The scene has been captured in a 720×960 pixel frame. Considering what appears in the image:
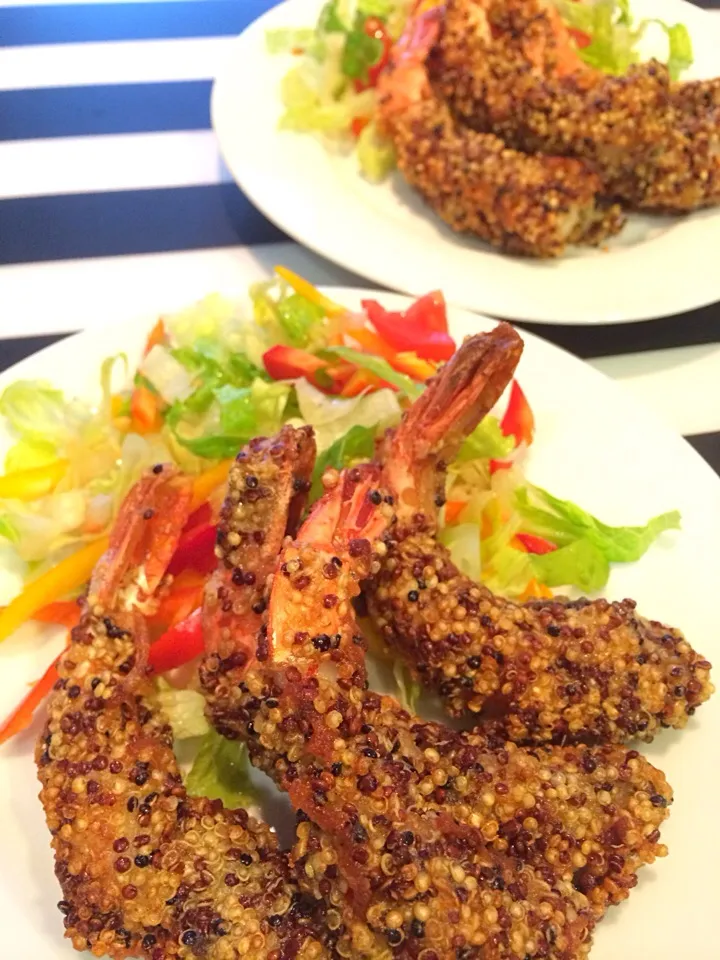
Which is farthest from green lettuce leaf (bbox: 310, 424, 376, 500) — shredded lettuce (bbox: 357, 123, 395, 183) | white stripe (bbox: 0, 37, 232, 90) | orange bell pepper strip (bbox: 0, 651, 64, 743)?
white stripe (bbox: 0, 37, 232, 90)

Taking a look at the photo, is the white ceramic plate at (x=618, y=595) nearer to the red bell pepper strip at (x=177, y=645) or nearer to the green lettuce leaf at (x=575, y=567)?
the green lettuce leaf at (x=575, y=567)

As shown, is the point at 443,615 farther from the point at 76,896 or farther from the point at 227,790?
the point at 76,896

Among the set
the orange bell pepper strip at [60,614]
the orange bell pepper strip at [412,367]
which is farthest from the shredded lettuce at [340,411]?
the orange bell pepper strip at [60,614]

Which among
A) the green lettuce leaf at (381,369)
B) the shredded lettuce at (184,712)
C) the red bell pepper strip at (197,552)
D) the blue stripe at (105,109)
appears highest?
the blue stripe at (105,109)

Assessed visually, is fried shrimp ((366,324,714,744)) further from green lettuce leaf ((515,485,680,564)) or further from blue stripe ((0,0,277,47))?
blue stripe ((0,0,277,47))

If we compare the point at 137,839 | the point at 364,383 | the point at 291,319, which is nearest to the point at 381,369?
the point at 364,383

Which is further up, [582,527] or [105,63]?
[105,63]

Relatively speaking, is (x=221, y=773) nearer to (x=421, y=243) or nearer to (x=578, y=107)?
(x=421, y=243)

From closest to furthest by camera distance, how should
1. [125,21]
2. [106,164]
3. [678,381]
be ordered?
[678,381] < [106,164] < [125,21]
